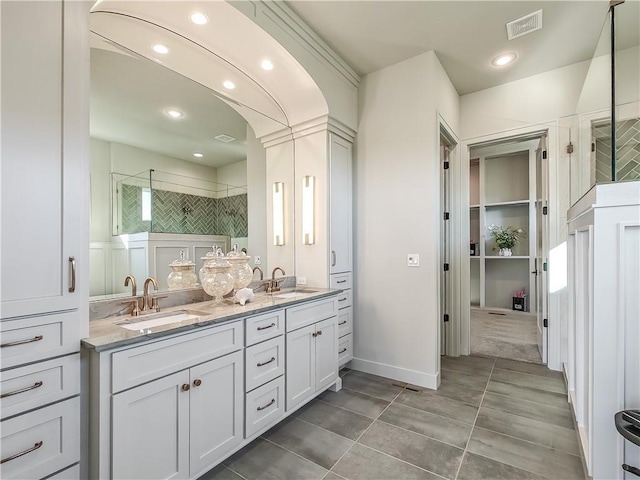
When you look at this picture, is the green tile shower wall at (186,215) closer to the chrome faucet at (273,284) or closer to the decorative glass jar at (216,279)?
the decorative glass jar at (216,279)

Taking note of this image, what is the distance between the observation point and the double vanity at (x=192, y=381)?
127 centimetres

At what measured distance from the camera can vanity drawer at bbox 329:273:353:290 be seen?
9.58ft

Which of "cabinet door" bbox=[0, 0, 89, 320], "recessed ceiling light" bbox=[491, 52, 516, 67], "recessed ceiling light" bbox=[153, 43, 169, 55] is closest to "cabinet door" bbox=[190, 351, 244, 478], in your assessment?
"cabinet door" bbox=[0, 0, 89, 320]

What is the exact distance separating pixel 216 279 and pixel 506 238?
543cm

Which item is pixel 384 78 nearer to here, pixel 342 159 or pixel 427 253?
pixel 342 159

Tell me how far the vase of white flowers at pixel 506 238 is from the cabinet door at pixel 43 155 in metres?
6.15

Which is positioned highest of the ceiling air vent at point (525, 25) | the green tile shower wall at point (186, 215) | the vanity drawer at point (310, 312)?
the ceiling air vent at point (525, 25)

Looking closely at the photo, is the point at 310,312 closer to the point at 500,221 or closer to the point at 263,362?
the point at 263,362

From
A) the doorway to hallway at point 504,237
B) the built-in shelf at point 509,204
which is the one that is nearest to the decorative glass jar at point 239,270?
the doorway to hallway at point 504,237

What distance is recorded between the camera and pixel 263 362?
77.0 inches

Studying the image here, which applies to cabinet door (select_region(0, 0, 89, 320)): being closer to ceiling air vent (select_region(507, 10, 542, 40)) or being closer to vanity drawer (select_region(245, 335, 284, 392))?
vanity drawer (select_region(245, 335, 284, 392))

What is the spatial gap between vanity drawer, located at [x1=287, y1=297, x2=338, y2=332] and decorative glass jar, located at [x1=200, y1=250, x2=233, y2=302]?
473mm

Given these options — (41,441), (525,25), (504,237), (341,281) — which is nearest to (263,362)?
(41,441)

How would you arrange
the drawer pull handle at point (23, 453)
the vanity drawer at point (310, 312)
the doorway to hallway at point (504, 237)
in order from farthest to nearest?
1. the doorway to hallway at point (504, 237)
2. the vanity drawer at point (310, 312)
3. the drawer pull handle at point (23, 453)
